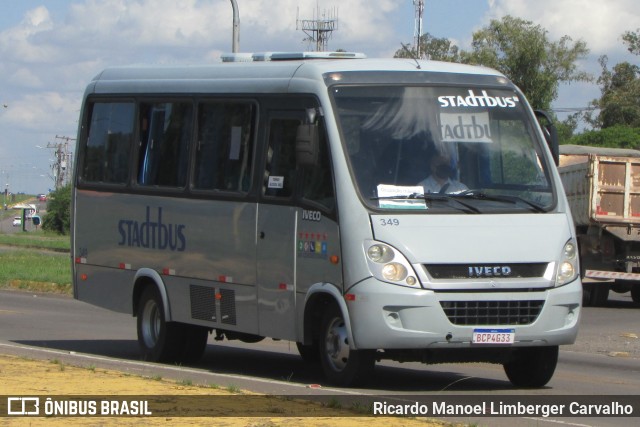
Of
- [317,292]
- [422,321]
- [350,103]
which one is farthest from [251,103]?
[422,321]

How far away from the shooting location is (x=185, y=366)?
14102 millimetres

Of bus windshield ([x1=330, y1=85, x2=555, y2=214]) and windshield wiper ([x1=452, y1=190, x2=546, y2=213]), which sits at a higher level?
bus windshield ([x1=330, y1=85, x2=555, y2=214])

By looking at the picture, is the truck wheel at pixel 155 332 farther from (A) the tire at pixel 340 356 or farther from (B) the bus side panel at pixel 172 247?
(A) the tire at pixel 340 356

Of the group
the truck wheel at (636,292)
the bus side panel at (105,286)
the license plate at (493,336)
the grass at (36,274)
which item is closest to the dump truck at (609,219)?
the truck wheel at (636,292)

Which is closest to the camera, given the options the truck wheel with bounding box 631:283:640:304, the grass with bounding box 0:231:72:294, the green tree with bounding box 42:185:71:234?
the truck wheel with bounding box 631:283:640:304

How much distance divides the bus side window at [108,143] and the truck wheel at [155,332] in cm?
143

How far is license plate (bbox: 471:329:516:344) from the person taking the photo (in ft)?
36.0

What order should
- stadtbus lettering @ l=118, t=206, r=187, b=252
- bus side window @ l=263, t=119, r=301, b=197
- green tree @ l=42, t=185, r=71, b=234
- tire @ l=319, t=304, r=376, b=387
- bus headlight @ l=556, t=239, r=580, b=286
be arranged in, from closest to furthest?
tire @ l=319, t=304, r=376, b=387
bus headlight @ l=556, t=239, r=580, b=286
bus side window @ l=263, t=119, r=301, b=197
stadtbus lettering @ l=118, t=206, r=187, b=252
green tree @ l=42, t=185, r=71, b=234

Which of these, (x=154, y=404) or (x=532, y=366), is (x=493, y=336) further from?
(x=154, y=404)

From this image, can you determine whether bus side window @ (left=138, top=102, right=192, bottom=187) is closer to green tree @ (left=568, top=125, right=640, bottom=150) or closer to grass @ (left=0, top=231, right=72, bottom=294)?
grass @ (left=0, top=231, right=72, bottom=294)

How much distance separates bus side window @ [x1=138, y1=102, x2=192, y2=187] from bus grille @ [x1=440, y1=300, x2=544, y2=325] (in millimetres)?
3970

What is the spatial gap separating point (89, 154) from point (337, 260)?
5449 millimetres

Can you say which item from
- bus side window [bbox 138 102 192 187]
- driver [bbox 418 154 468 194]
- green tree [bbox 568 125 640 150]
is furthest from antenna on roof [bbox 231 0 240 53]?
green tree [bbox 568 125 640 150]

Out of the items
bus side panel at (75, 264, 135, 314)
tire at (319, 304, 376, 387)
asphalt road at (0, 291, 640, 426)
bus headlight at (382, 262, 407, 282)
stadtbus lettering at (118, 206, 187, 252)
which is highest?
stadtbus lettering at (118, 206, 187, 252)
